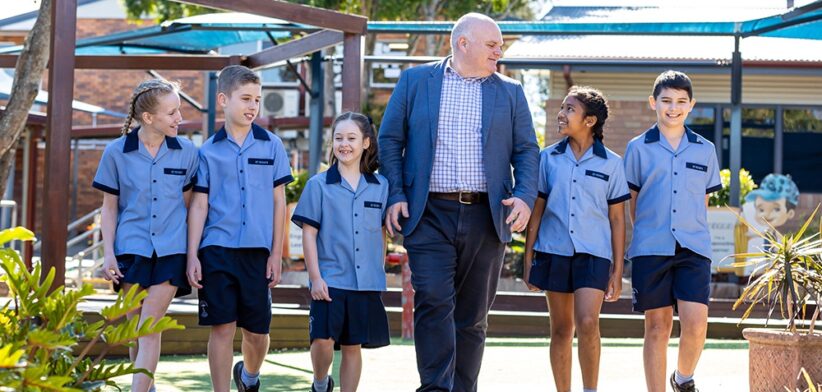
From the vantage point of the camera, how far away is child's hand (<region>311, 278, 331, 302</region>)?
6375mm

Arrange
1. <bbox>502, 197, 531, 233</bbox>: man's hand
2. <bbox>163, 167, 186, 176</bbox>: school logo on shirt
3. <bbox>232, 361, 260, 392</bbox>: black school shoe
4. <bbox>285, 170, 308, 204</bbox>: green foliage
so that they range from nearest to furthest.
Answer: <bbox>502, 197, 531, 233</bbox>: man's hand
<bbox>163, 167, 186, 176</bbox>: school logo on shirt
<bbox>232, 361, 260, 392</bbox>: black school shoe
<bbox>285, 170, 308, 204</bbox>: green foliage

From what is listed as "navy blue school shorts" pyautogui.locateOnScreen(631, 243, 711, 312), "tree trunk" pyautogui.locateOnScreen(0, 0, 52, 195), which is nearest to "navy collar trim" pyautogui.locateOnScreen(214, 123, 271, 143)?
"navy blue school shorts" pyautogui.locateOnScreen(631, 243, 711, 312)

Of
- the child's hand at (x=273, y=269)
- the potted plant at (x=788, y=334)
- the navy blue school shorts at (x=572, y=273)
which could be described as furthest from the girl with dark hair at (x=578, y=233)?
the child's hand at (x=273, y=269)

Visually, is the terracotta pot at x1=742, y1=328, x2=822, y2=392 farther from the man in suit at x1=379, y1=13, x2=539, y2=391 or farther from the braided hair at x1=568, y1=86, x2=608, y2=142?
the man in suit at x1=379, y1=13, x2=539, y2=391

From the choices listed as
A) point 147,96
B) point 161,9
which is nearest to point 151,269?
point 147,96

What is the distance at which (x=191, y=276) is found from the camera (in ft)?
20.6

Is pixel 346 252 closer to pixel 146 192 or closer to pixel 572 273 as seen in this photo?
pixel 146 192

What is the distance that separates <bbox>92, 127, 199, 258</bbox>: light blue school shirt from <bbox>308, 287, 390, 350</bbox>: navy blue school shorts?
70 cm

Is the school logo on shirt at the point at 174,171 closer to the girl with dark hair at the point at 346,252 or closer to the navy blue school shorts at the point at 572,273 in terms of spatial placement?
the girl with dark hair at the point at 346,252

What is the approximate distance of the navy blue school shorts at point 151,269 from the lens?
20.4 feet

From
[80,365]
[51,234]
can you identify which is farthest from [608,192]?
[80,365]

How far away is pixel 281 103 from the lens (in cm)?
2914

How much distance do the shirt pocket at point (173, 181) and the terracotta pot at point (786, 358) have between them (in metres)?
2.97

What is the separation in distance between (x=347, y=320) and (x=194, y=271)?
2.45 ft
